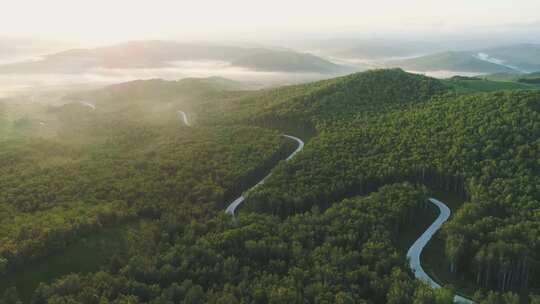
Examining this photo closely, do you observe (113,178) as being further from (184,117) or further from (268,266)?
(184,117)

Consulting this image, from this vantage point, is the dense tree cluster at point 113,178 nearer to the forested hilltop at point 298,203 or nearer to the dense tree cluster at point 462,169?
the forested hilltop at point 298,203

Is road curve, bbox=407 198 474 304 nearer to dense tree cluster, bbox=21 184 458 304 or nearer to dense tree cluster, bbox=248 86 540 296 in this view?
dense tree cluster, bbox=21 184 458 304

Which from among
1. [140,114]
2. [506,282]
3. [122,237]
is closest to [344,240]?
[506,282]

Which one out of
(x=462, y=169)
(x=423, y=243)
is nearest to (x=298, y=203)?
(x=423, y=243)

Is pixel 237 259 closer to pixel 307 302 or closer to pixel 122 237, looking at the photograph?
pixel 307 302

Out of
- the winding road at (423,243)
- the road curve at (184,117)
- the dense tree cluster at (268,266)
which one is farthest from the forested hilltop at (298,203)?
the road curve at (184,117)
